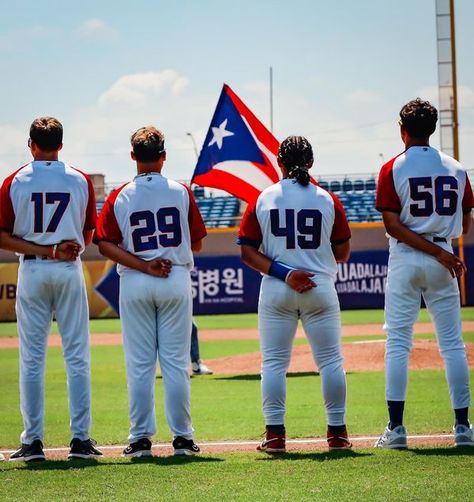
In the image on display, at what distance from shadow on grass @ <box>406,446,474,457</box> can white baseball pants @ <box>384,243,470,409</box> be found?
294 millimetres

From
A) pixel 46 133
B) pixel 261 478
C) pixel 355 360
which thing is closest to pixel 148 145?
pixel 46 133

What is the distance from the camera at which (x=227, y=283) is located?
33969mm

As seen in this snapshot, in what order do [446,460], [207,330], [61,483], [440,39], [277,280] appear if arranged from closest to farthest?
[61,483], [446,460], [277,280], [207,330], [440,39]

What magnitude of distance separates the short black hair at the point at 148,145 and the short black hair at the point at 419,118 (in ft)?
5.09

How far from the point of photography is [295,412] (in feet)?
34.0

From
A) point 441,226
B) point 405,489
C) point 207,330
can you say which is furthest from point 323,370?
point 207,330

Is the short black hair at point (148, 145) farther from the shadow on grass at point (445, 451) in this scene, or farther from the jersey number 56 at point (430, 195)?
the shadow on grass at point (445, 451)

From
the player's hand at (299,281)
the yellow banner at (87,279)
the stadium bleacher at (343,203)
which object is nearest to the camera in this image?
the player's hand at (299,281)

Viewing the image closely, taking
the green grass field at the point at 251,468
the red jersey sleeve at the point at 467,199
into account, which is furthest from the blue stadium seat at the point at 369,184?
the red jersey sleeve at the point at 467,199

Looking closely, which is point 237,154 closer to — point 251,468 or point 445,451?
point 445,451

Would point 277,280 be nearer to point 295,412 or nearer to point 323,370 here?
point 323,370

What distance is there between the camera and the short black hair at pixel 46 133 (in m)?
6.75

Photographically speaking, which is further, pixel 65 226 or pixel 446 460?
pixel 65 226

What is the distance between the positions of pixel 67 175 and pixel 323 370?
2.01 metres
